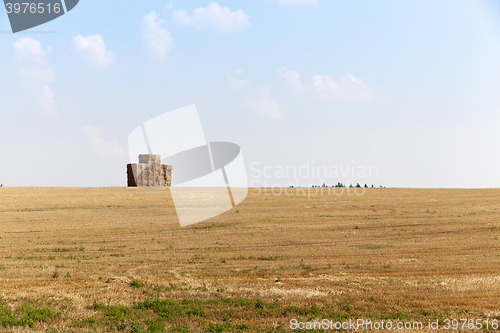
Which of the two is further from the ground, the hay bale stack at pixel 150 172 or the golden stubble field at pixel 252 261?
the hay bale stack at pixel 150 172

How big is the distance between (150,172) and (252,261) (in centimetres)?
2958

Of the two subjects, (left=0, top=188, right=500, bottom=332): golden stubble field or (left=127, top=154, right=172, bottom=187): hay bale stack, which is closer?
(left=0, top=188, right=500, bottom=332): golden stubble field

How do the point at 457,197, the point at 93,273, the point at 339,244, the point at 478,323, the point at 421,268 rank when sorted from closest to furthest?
the point at 478,323 < the point at 93,273 < the point at 421,268 < the point at 339,244 < the point at 457,197

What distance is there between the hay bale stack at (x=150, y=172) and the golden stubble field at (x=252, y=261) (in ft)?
25.6

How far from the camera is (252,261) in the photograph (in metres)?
17.1

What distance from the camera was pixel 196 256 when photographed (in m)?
18.0

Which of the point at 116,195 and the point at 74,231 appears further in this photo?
the point at 116,195

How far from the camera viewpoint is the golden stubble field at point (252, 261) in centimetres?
1032

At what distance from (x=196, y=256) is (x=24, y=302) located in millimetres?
7993

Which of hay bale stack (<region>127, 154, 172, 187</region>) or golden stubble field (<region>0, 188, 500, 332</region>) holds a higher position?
hay bale stack (<region>127, 154, 172, 187</region>)

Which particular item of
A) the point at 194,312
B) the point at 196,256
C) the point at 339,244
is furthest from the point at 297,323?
the point at 339,244

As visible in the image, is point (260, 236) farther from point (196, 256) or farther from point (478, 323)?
point (478, 323)

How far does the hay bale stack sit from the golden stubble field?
7.81 m

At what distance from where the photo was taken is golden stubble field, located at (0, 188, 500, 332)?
1032 centimetres
